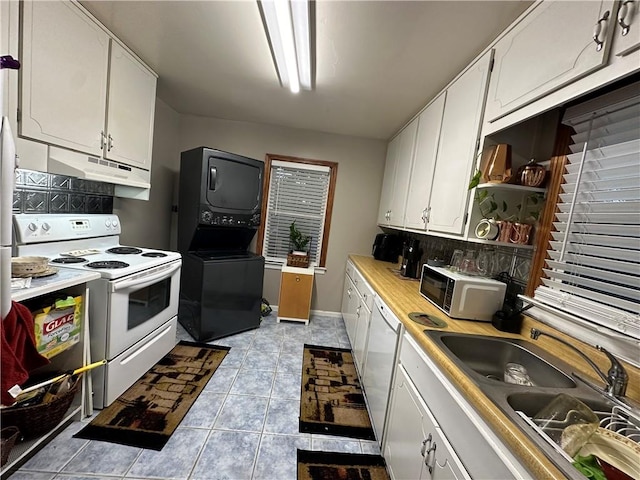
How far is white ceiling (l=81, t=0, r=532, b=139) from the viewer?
1.30 m

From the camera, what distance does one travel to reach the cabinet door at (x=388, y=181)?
296 centimetres

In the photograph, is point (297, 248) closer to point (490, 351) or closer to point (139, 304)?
point (139, 304)

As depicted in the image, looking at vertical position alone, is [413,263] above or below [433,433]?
above

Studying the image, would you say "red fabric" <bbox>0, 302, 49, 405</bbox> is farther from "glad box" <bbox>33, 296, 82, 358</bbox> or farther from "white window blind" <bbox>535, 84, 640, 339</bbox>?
"white window blind" <bbox>535, 84, 640, 339</bbox>

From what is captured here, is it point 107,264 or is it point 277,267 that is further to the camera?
point 277,267

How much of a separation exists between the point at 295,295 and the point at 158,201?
183 centimetres

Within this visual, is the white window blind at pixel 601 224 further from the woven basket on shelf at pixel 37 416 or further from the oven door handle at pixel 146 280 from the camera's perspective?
the woven basket on shelf at pixel 37 416

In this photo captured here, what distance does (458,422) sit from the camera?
0.86m

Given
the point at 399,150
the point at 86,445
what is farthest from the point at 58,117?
the point at 399,150

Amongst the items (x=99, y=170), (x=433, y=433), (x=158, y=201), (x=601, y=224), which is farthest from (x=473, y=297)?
(x=158, y=201)

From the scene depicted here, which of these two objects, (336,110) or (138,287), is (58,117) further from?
(336,110)

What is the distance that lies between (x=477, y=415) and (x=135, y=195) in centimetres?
266

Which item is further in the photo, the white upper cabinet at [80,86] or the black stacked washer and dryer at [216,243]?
the black stacked washer and dryer at [216,243]

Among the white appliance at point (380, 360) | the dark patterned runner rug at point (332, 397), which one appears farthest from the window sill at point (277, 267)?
the white appliance at point (380, 360)
